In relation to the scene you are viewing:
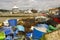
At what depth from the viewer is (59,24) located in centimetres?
242

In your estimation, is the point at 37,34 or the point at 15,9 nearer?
the point at 37,34

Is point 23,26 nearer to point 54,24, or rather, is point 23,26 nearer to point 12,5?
point 54,24

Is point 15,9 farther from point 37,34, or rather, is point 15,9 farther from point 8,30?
point 37,34

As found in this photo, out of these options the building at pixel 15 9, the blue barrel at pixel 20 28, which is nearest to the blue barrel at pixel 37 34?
the blue barrel at pixel 20 28

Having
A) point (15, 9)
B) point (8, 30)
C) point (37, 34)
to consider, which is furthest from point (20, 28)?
point (15, 9)

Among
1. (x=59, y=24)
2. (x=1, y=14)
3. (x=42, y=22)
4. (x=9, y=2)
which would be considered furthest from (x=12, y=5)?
(x=59, y=24)

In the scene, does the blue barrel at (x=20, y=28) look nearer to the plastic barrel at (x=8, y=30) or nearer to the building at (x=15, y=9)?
the plastic barrel at (x=8, y=30)

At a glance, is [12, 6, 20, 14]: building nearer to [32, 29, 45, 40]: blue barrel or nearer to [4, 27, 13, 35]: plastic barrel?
[4, 27, 13, 35]: plastic barrel

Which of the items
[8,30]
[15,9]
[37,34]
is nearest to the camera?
[37,34]

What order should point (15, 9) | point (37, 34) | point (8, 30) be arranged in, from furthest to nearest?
point (15, 9), point (8, 30), point (37, 34)

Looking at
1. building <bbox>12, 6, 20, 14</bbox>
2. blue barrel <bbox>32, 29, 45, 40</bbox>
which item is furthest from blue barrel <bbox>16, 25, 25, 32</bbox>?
building <bbox>12, 6, 20, 14</bbox>

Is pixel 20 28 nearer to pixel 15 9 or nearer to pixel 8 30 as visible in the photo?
pixel 8 30

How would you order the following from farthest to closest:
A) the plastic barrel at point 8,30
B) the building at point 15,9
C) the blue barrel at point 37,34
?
the building at point 15,9, the plastic barrel at point 8,30, the blue barrel at point 37,34

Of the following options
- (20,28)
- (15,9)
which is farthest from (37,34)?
(15,9)
